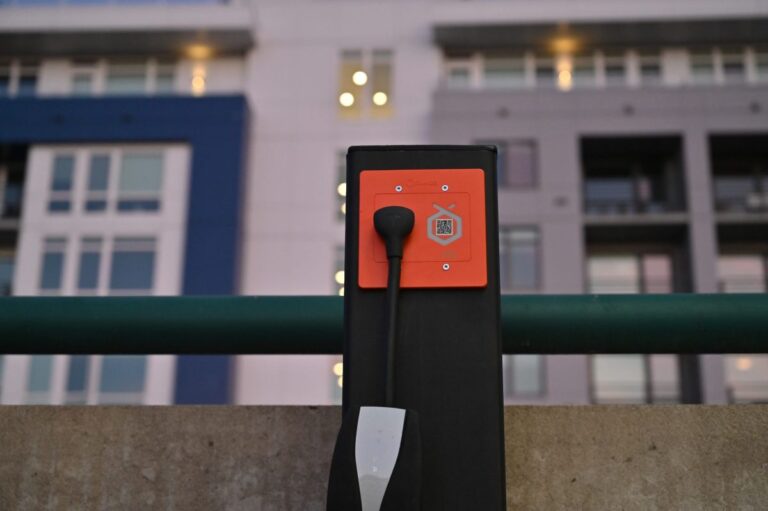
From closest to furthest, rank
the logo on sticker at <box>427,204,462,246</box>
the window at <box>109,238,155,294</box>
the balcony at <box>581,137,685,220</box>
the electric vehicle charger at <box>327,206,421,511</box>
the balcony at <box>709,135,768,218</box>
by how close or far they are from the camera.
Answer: the electric vehicle charger at <box>327,206,421,511</box> < the logo on sticker at <box>427,204,462,246</box> < the window at <box>109,238,155,294</box> < the balcony at <box>581,137,685,220</box> < the balcony at <box>709,135,768,218</box>

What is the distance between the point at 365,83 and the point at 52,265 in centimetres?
898

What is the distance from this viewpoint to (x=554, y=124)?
21.9 meters

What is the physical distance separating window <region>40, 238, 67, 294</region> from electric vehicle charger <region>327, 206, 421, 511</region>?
20637 mm

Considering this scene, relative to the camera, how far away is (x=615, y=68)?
23047 millimetres

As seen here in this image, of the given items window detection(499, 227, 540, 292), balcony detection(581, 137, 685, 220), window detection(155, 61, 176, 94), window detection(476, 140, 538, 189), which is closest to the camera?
window detection(499, 227, 540, 292)

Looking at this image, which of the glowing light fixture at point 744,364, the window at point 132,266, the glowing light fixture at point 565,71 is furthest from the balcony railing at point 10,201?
the glowing light fixture at point 744,364

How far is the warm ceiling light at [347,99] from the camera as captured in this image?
2267 centimetres

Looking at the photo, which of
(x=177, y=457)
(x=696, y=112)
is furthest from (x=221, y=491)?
(x=696, y=112)

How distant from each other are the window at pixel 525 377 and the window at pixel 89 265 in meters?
9.89

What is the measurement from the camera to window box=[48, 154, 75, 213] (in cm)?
2169

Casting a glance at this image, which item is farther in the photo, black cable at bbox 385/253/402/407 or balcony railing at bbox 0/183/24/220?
balcony railing at bbox 0/183/24/220

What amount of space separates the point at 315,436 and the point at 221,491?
26 centimetres

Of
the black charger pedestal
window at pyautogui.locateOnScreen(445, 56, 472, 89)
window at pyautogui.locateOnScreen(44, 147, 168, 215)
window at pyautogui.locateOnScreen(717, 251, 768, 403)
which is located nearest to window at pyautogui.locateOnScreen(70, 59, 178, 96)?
window at pyautogui.locateOnScreen(44, 147, 168, 215)

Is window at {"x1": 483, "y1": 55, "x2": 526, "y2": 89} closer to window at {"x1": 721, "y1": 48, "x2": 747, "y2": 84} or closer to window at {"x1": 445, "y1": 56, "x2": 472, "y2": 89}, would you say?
window at {"x1": 445, "y1": 56, "x2": 472, "y2": 89}
